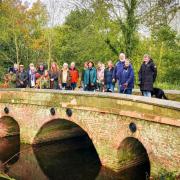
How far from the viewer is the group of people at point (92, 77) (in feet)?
38.1

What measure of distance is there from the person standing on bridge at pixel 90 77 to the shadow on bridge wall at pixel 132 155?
2698 mm

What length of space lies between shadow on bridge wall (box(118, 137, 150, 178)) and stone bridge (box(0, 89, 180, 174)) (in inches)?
1.4

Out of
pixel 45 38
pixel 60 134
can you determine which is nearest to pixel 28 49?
pixel 45 38

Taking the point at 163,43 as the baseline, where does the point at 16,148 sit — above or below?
below

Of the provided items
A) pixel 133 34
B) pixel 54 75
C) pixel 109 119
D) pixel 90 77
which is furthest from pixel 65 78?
pixel 133 34

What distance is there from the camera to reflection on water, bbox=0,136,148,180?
42.0ft

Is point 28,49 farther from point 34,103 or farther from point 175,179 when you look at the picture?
point 175,179

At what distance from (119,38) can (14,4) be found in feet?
39.7

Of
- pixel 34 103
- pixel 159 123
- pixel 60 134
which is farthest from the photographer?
pixel 60 134

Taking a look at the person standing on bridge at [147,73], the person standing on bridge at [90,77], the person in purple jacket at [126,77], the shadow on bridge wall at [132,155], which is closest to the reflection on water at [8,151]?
the person standing on bridge at [90,77]

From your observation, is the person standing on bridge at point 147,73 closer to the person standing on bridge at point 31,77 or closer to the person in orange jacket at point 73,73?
the person in orange jacket at point 73,73

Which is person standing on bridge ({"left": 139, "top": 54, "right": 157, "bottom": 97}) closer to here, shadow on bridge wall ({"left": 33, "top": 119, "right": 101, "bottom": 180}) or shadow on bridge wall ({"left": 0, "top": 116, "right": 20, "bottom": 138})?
shadow on bridge wall ({"left": 33, "top": 119, "right": 101, "bottom": 180})

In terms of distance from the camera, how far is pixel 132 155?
42.4 feet

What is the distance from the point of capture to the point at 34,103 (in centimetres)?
1530
